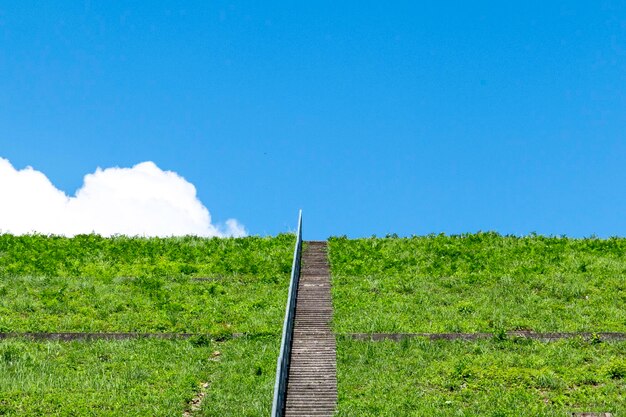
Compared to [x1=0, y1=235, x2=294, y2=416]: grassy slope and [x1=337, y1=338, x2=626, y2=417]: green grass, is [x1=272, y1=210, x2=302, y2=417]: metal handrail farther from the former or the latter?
[x1=337, y1=338, x2=626, y2=417]: green grass

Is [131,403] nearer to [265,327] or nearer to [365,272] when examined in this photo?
[265,327]

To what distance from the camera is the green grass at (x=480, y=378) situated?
58.3 ft

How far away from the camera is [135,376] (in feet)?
65.7

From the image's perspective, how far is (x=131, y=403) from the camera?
18.2 meters

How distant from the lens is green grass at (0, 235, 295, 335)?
2484 centimetres

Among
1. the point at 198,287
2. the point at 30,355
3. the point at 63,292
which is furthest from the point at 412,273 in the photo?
the point at 30,355

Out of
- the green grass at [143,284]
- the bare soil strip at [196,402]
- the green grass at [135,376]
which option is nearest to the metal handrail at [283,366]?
the green grass at [135,376]

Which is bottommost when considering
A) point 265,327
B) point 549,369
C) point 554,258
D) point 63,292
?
point 549,369

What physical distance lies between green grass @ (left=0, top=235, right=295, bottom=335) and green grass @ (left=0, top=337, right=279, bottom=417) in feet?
4.98

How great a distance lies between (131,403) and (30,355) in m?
4.81

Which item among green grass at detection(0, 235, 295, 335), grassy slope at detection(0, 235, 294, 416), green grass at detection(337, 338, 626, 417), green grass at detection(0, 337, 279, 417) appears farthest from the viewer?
green grass at detection(0, 235, 295, 335)

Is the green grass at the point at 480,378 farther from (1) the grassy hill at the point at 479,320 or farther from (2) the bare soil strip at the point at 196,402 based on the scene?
(2) the bare soil strip at the point at 196,402

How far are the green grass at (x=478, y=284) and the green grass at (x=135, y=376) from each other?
385cm

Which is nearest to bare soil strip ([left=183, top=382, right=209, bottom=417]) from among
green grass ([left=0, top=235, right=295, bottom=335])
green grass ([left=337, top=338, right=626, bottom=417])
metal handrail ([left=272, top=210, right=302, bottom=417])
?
metal handrail ([left=272, top=210, right=302, bottom=417])
